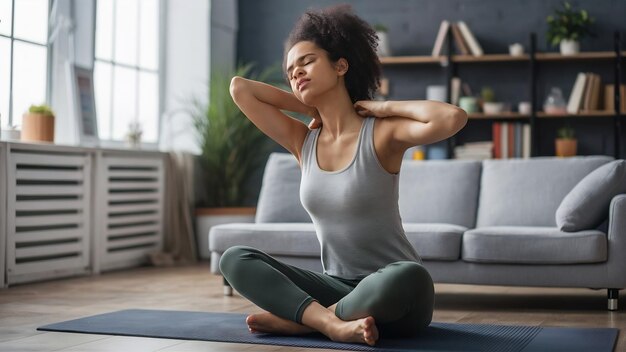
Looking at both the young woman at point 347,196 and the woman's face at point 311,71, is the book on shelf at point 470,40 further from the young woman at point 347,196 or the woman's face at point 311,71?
the woman's face at point 311,71

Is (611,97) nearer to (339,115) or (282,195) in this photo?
(282,195)

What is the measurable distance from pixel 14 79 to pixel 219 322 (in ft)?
8.09

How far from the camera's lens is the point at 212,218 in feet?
19.7

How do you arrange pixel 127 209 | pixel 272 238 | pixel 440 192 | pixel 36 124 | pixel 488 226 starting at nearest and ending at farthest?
pixel 272 238 < pixel 488 226 < pixel 440 192 < pixel 36 124 < pixel 127 209

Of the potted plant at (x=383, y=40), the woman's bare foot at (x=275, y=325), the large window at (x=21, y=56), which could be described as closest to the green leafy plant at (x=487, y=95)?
the potted plant at (x=383, y=40)

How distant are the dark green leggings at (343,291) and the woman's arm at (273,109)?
0.38 metres

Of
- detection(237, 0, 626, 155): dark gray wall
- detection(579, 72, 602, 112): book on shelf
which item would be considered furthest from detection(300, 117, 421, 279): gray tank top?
detection(237, 0, 626, 155): dark gray wall

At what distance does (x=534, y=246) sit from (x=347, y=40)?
4.58 feet

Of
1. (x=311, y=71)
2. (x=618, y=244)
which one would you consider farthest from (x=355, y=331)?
(x=618, y=244)

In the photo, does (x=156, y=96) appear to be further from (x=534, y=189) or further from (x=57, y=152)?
(x=534, y=189)

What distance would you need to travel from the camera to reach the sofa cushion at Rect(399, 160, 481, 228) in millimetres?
4207

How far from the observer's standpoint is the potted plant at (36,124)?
4613 millimetres

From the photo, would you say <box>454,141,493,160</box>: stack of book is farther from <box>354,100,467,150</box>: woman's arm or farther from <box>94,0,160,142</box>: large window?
<box>354,100,467,150</box>: woman's arm

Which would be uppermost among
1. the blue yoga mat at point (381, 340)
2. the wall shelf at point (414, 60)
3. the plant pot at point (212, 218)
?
the wall shelf at point (414, 60)
